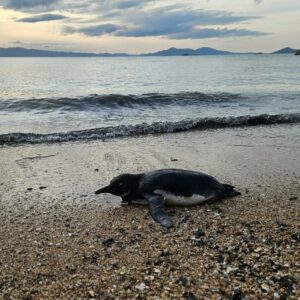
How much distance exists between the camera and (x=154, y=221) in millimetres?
5977

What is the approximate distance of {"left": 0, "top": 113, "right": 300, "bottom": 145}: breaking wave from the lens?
1237cm

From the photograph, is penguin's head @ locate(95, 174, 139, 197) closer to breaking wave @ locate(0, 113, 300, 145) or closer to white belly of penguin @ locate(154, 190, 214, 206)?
white belly of penguin @ locate(154, 190, 214, 206)

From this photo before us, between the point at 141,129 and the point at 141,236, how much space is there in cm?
847

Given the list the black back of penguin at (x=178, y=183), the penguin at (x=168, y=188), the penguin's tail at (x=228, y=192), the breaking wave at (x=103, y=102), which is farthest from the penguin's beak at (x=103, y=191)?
the breaking wave at (x=103, y=102)

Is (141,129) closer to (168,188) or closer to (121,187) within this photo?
(121,187)

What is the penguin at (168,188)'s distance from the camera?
6.59 metres

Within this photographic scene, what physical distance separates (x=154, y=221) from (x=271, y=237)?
5.23 ft

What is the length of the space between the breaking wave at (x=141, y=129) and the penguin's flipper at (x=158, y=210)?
20.8ft

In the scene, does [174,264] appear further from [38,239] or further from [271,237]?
[38,239]

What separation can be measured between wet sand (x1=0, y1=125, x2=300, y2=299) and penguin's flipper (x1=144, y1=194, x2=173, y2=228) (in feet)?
0.34

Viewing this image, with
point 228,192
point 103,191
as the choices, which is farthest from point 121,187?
point 228,192

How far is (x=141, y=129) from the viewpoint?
13.7 meters

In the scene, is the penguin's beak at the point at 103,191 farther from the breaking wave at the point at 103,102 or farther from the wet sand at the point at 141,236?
the breaking wave at the point at 103,102

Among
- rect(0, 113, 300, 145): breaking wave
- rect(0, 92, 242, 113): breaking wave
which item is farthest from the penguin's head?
rect(0, 92, 242, 113): breaking wave
